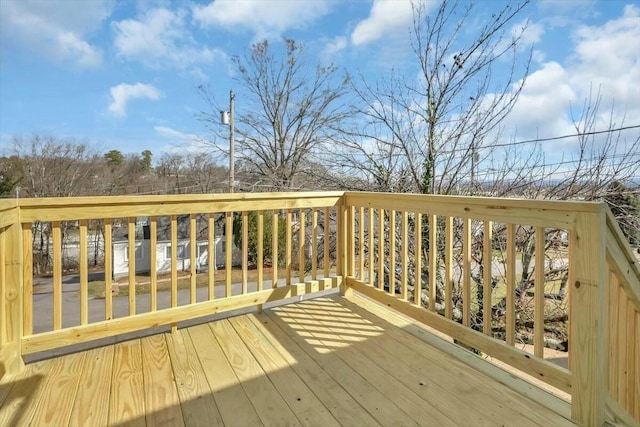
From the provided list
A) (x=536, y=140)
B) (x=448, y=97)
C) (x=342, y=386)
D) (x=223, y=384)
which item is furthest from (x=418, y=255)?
(x=448, y=97)

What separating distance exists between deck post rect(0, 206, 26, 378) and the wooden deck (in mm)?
105

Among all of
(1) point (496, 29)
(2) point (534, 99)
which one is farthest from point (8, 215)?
(2) point (534, 99)

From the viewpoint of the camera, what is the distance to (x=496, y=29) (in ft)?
13.0

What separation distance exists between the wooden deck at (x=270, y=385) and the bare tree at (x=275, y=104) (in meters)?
9.40

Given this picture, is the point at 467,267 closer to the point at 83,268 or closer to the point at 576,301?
the point at 576,301

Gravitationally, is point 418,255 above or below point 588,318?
above

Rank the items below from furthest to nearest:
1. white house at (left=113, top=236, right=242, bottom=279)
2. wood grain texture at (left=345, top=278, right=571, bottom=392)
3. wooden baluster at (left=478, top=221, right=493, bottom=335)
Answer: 1. white house at (left=113, top=236, right=242, bottom=279)
2. wooden baluster at (left=478, top=221, right=493, bottom=335)
3. wood grain texture at (left=345, top=278, right=571, bottom=392)

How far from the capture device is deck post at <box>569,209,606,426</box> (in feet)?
4.25

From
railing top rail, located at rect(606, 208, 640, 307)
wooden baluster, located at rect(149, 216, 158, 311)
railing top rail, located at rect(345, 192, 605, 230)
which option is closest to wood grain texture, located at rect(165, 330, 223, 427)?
wooden baluster, located at rect(149, 216, 158, 311)

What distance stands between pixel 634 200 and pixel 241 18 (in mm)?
8197

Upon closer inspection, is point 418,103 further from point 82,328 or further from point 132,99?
point 132,99

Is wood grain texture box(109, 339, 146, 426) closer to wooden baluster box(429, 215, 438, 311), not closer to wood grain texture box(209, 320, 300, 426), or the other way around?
wood grain texture box(209, 320, 300, 426)

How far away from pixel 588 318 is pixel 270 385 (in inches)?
54.6

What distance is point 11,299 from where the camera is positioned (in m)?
1.73
